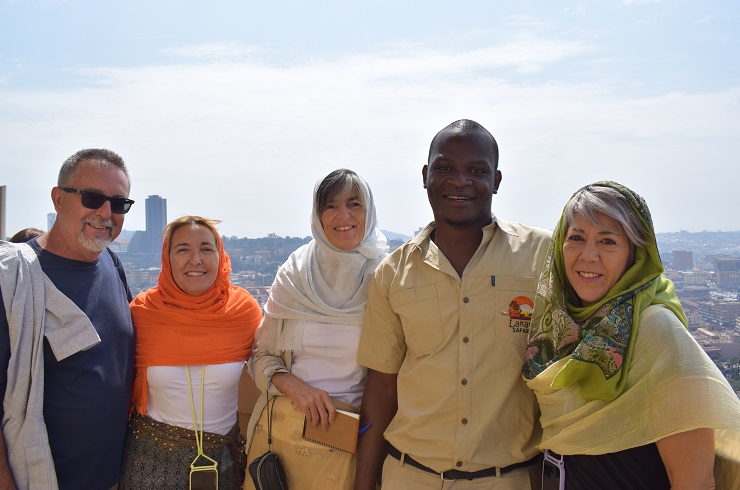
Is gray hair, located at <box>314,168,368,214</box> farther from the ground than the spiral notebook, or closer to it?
farther from the ground

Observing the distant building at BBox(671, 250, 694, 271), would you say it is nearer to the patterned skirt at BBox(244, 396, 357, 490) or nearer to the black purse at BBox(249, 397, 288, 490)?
the patterned skirt at BBox(244, 396, 357, 490)

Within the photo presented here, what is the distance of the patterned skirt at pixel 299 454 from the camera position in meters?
2.96

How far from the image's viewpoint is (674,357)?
6.68 ft

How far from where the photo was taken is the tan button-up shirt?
2.60 metres

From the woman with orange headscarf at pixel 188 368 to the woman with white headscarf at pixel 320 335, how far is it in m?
0.14

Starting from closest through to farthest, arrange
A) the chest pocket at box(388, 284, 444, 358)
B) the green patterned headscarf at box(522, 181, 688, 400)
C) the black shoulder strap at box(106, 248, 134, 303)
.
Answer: the green patterned headscarf at box(522, 181, 688, 400), the chest pocket at box(388, 284, 444, 358), the black shoulder strap at box(106, 248, 134, 303)

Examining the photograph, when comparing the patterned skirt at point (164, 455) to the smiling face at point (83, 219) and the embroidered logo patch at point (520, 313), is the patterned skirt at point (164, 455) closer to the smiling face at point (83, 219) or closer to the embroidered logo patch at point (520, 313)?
the smiling face at point (83, 219)

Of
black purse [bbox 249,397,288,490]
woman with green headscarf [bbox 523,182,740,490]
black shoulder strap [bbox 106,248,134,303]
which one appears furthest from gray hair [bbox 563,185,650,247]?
black shoulder strap [bbox 106,248,134,303]

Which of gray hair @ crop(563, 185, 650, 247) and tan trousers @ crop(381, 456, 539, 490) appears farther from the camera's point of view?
tan trousers @ crop(381, 456, 539, 490)

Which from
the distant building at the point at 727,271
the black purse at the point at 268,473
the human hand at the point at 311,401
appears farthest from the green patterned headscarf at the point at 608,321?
the distant building at the point at 727,271

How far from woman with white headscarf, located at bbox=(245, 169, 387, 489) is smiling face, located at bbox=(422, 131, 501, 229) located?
0.60 meters

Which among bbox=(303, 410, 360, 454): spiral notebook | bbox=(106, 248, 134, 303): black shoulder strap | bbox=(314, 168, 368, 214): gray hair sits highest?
bbox=(314, 168, 368, 214): gray hair

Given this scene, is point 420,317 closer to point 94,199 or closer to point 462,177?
point 462,177

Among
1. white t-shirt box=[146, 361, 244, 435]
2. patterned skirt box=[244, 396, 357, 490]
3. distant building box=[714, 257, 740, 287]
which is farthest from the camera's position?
distant building box=[714, 257, 740, 287]
